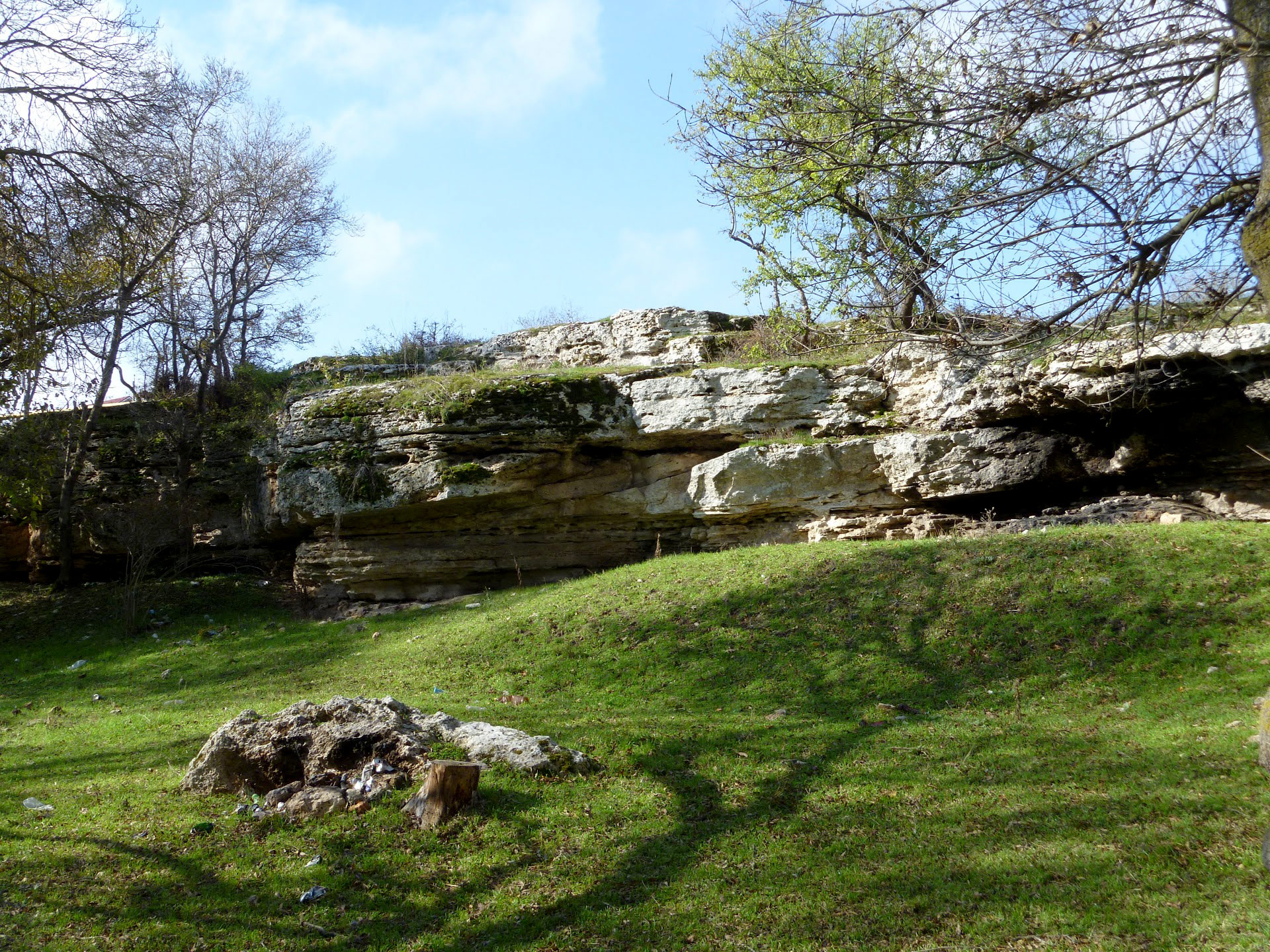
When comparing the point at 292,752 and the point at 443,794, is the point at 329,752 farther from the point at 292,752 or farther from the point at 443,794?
the point at 443,794

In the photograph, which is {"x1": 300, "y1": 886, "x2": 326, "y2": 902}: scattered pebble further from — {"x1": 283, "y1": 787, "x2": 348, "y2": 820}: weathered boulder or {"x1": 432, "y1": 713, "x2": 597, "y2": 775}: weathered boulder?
{"x1": 432, "y1": 713, "x2": 597, "y2": 775}: weathered boulder

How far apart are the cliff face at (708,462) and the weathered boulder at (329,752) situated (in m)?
8.74

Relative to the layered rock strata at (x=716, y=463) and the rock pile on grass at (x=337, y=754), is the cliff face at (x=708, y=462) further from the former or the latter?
the rock pile on grass at (x=337, y=754)

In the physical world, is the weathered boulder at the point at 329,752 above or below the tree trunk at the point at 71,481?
below

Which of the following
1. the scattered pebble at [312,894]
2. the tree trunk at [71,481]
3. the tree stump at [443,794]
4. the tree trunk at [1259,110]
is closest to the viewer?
the tree trunk at [1259,110]

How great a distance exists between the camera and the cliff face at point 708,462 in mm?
13047

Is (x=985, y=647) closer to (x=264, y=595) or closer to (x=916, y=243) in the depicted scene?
(x=916, y=243)

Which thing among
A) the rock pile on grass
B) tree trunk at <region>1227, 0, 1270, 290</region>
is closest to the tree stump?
the rock pile on grass

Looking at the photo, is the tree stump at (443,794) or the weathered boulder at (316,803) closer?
the tree stump at (443,794)

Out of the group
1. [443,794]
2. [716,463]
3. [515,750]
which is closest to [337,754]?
[443,794]

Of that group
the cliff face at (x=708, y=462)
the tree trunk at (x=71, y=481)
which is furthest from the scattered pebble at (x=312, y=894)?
the tree trunk at (x=71, y=481)

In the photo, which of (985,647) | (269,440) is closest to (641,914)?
(985,647)

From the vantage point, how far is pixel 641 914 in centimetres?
467

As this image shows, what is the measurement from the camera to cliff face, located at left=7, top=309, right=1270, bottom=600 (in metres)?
13.0
